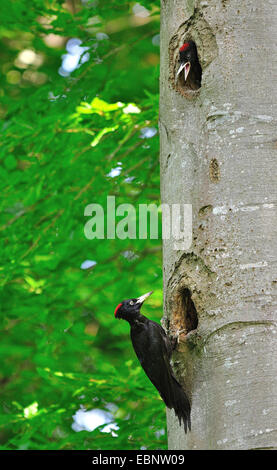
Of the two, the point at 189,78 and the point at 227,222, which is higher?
the point at 189,78

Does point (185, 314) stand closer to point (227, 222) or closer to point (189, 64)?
point (227, 222)

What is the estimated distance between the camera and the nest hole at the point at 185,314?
3.15m

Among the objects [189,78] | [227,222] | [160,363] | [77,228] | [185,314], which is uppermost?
[77,228]

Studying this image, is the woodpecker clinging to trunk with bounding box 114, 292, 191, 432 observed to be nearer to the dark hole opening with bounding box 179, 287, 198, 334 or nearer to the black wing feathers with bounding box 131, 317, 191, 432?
the black wing feathers with bounding box 131, 317, 191, 432

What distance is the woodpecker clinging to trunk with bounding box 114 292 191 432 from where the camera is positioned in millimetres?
2812

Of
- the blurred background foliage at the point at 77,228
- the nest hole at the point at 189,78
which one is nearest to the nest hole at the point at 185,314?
the nest hole at the point at 189,78

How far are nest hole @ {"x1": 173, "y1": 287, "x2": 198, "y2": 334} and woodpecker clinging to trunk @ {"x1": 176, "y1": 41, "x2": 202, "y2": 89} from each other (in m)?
1.12

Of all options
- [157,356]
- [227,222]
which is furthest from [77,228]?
[227,222]

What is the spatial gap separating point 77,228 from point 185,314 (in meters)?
2.34

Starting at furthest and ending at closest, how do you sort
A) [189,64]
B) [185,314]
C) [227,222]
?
[189,64]
[185,314]
[227,222]

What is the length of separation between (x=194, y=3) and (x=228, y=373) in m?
1.88

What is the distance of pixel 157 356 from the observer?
3395mm

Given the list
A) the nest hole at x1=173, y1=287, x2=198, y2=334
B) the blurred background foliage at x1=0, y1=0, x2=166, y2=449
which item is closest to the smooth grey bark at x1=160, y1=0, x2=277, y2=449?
the nest hole at x1=173, y1=287, x2=198, y2=334

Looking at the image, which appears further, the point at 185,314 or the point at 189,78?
the point at 189,78
